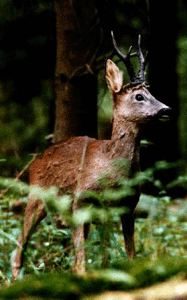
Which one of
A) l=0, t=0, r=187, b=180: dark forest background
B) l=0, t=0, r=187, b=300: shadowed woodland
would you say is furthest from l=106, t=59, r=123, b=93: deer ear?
l=0, t=0, r=187, b=180: dark forest background

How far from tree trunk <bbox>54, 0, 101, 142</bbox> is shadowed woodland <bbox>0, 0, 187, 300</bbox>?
13 mm

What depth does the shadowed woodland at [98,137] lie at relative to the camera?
118 inches

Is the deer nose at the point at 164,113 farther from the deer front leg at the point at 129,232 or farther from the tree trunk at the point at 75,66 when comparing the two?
the tree trunk at the point at 75,66

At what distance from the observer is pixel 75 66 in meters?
8.20

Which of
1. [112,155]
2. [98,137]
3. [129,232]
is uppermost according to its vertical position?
[112,155]

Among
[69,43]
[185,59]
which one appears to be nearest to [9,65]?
[185,59]

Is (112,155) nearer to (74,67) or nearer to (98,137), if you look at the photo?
(74,67)

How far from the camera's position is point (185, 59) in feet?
77.2

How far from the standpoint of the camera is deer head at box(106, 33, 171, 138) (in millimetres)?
5871

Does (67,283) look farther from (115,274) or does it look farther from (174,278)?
(174,278)

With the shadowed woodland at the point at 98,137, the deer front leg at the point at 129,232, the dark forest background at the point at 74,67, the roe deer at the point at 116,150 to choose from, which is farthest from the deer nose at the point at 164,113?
the dark forest background at the point at 74,67

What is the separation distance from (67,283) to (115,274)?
22cm

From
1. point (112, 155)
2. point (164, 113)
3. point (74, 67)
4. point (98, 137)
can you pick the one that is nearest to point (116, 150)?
point (112, 155)

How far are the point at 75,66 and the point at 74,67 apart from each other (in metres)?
0.02
